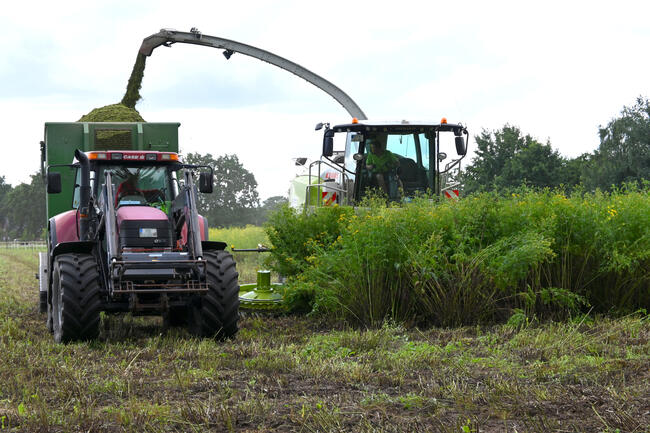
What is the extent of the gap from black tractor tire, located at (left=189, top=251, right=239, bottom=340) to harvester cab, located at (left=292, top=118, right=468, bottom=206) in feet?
15.8

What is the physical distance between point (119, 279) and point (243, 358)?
1.52 meters

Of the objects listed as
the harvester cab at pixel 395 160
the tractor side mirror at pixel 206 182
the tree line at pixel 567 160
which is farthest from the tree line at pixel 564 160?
the tractor side mirror at pixel 206 182

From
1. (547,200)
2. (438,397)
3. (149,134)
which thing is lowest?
(438,397)

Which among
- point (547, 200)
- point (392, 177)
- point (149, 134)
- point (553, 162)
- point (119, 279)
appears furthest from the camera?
point (553, 162)

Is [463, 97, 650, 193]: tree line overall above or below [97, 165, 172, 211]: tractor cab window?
above

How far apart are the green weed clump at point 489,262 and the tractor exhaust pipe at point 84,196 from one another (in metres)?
2.70

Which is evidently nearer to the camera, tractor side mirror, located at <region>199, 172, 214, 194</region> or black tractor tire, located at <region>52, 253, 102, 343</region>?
black tractor tire, located at <region>52, 253, 102, 343</region>

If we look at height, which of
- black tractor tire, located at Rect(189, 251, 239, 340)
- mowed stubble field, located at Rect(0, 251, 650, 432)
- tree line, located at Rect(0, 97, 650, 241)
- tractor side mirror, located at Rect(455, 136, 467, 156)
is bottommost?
mowed stubble field, located at Rect(0, 251, 650, 432)

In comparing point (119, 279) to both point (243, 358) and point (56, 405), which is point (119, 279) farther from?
point (56, 405)

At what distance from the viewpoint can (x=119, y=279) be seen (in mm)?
8141

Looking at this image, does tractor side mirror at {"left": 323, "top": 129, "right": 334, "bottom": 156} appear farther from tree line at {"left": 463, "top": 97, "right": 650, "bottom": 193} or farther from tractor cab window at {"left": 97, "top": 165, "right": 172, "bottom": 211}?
tree line at {"left": 463, "top": 97, "right": 650, "bottom": 193}

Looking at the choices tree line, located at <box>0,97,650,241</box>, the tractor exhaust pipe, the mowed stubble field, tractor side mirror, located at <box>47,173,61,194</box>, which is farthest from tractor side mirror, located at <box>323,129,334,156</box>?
tree line, located at <box>0,97,650,241</box>

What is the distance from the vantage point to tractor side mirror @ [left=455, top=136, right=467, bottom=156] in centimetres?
1330

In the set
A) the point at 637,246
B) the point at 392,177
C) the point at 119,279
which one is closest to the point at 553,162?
the point at 392,177
